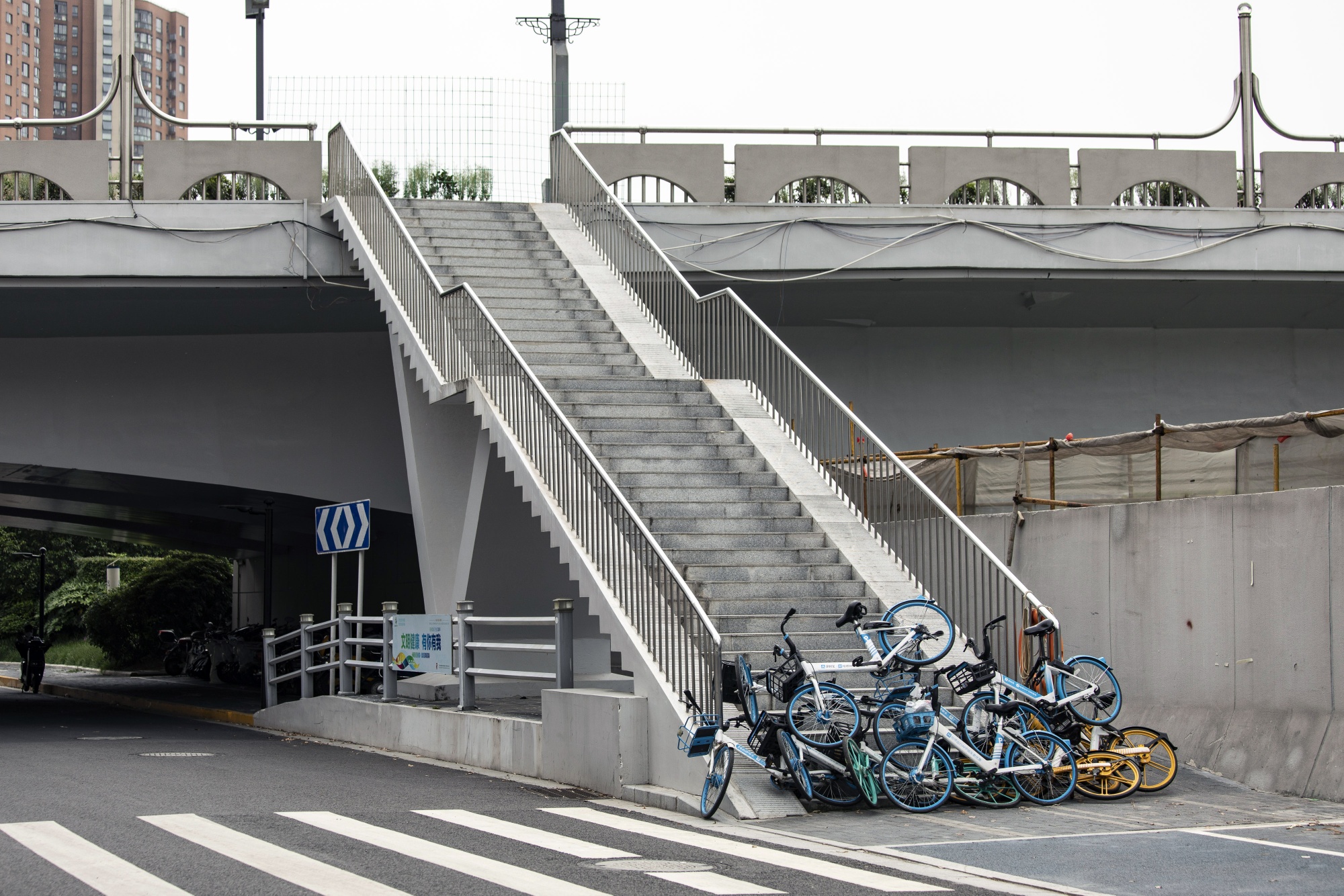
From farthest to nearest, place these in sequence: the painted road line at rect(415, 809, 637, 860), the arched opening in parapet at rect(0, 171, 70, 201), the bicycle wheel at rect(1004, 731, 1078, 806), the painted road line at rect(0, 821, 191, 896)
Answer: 1. the arched opening in parapet at rect(0, 171, 70, 201)
2. the bicycle wheel at rect(1004, 731, 1078, 806)
3. the painted road line at rect(415, 809, 637, 860)
4. the painted road line at rect(0, 821, 191, 896)

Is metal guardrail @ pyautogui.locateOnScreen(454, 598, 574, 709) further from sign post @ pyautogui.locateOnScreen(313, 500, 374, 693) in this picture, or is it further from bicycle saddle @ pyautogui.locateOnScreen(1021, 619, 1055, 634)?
bicycle saddle @ pyautogui.locateOnScreen(1021, 619, 1055, 634)

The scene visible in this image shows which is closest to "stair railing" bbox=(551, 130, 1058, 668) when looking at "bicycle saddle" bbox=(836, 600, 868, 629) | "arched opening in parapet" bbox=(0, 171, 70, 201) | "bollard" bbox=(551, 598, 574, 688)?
"bicycle saddle" bbox=(836, 600, 868, 629)

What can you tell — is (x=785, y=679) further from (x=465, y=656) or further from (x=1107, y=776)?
(x=465, y=656)

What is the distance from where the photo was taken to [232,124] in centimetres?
2028

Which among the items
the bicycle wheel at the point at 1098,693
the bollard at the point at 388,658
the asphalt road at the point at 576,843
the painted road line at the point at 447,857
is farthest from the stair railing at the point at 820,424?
the painted road line at the point at 447,857

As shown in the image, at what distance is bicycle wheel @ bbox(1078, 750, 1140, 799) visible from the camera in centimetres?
1041

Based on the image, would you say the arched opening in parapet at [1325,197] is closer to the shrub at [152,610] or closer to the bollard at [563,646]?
the bollard at [563,646]

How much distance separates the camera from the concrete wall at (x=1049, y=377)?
76.0 ft

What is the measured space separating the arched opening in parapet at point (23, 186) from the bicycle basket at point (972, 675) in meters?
14.2

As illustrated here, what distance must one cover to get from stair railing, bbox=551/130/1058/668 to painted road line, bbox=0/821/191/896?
22.7 ft

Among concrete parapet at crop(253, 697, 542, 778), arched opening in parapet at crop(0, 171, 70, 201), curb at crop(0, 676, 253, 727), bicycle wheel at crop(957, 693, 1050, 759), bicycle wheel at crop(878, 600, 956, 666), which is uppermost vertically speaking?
arched opening in parapet at crop(0, 171, 70, 201)

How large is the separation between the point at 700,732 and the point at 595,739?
1751 millimetres

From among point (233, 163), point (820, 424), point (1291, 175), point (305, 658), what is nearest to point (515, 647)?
point (820, 424)

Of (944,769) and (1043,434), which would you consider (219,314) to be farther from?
(944,769)
